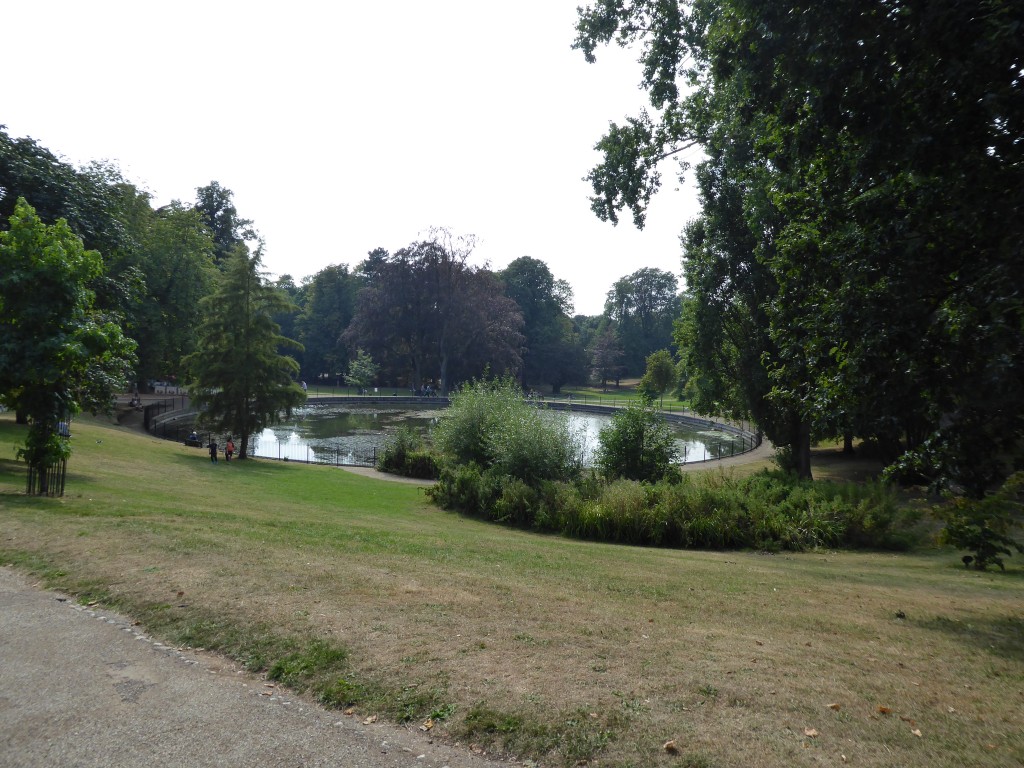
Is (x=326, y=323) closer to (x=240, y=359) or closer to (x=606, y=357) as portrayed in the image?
(x=606, y=357)

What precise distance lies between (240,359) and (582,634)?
3167cm

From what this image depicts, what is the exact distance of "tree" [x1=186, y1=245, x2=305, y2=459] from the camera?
115ft

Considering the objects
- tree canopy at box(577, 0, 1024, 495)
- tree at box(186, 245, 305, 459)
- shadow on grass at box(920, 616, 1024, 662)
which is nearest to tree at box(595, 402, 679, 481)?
tree canopy at box(577, 0, 1024, 495)

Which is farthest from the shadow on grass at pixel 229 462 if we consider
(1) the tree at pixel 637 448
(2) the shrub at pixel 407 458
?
(1) the tree at pixel 637 448

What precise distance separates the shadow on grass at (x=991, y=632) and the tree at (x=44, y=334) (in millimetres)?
14709

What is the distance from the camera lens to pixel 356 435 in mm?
48656

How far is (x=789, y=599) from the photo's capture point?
9305 mm

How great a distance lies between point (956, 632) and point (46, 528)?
38.8 ft

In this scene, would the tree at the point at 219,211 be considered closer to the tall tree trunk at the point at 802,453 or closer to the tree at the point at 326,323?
the tree at the point at 326,323

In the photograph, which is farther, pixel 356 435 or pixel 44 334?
pixel 356 435

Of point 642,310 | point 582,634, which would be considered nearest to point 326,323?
point 642,310

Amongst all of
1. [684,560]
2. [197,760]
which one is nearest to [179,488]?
[684,560]

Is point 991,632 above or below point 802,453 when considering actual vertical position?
below

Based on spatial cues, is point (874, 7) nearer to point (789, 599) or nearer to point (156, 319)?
point (789, 599)
